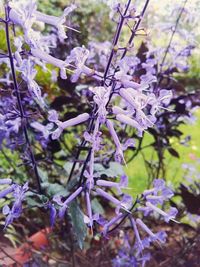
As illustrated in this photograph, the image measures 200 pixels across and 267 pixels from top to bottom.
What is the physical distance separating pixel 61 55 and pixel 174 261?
2.37 feet

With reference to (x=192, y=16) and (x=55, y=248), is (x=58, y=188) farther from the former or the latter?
(x=192, y=16)

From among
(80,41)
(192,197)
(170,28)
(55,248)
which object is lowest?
(55,248)

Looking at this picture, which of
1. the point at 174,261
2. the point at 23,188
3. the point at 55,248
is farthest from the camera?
the point at 55,248

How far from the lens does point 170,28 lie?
4.18 ft

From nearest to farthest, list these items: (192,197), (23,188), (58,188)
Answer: (23,188) → (58,188) → (192,197)

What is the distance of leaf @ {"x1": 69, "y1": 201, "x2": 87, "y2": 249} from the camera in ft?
2.79

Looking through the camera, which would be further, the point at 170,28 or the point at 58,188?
the point at 170,28

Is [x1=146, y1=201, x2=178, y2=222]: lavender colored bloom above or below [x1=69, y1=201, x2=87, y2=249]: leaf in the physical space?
above

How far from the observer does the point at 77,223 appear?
0.87 m

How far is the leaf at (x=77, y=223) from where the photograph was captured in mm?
851

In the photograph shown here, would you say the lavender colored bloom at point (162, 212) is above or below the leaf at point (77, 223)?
above

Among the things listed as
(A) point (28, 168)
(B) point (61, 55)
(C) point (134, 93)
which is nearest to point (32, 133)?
(A) point (28, 168)

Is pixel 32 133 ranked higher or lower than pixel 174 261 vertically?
higher

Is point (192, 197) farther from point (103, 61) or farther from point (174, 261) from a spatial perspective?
point (103, 61)
